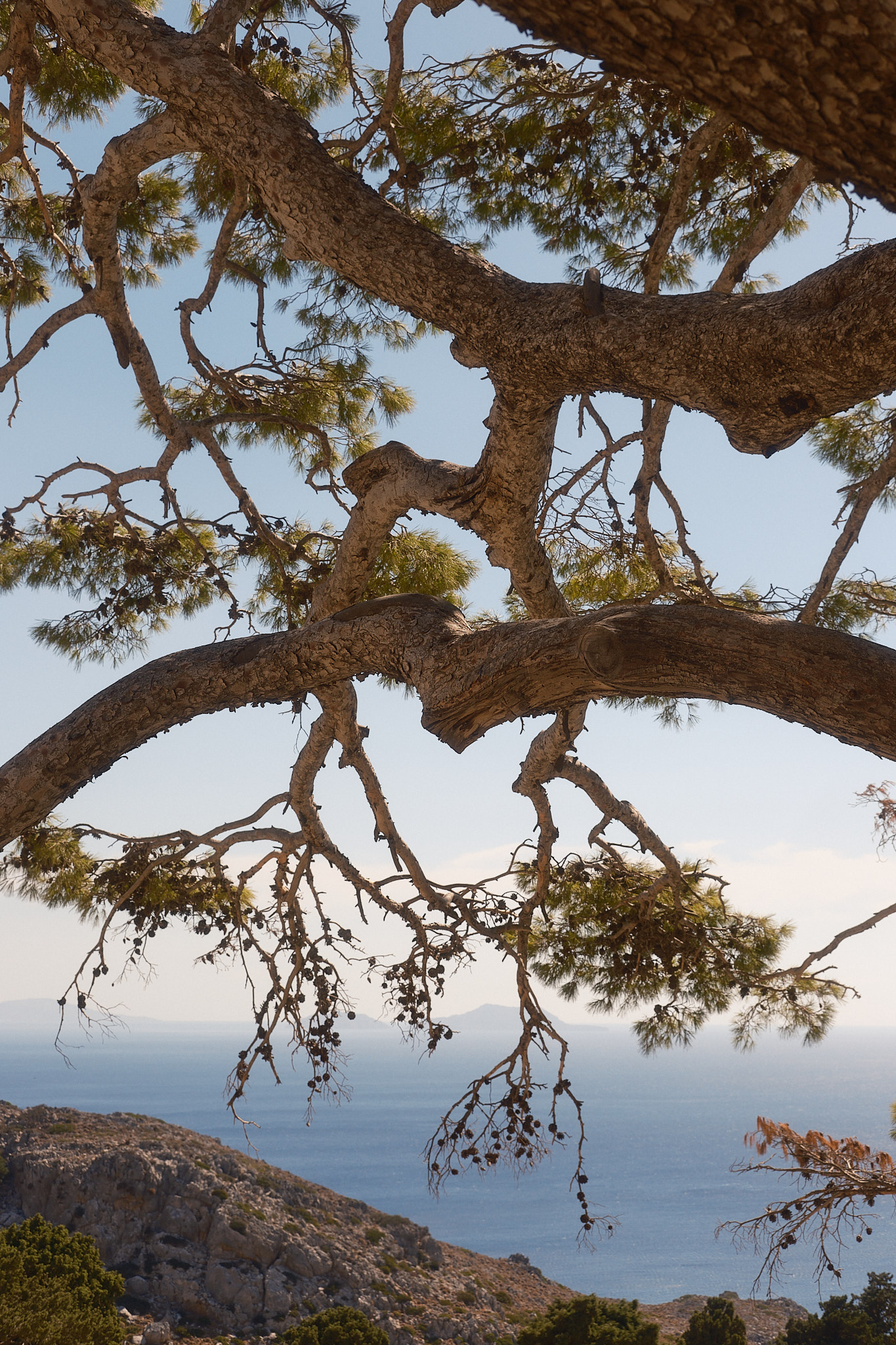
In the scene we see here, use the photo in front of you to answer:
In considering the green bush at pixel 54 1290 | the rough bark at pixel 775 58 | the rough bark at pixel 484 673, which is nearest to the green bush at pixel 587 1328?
the green bush at pixel 54 1290

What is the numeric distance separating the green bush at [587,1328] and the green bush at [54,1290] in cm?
473

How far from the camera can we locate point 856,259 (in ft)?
4.60

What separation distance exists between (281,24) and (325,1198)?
1704 cm

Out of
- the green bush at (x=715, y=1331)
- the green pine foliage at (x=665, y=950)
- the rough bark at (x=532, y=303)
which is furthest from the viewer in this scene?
the green bush at (x=715, y=1331)

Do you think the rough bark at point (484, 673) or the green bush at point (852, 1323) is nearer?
the rough bark at point (484, 673)

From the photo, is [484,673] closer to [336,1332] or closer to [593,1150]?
[336,1332]

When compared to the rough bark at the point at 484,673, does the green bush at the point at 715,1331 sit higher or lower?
lower

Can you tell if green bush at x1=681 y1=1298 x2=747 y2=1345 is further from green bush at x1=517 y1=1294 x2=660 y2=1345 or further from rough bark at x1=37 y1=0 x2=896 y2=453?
rough bark at x1=37 y1=0 x2=896 y2=453

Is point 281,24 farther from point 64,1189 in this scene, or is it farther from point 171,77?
point 64,1189

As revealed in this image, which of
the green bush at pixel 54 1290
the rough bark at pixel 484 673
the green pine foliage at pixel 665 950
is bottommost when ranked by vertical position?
the green bush at pixel 54 1290

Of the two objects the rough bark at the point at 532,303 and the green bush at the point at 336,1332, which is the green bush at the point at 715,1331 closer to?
the green bush at the point at 336,1332

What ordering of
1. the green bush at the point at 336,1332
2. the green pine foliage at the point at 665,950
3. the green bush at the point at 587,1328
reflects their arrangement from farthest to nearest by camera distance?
the green bush at the point at 587,1328 < the green bush at the point at 336,1332 < the green pine foliage at the point at 665,950

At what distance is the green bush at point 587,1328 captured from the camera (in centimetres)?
1023

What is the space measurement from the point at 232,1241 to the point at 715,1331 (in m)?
6.45
